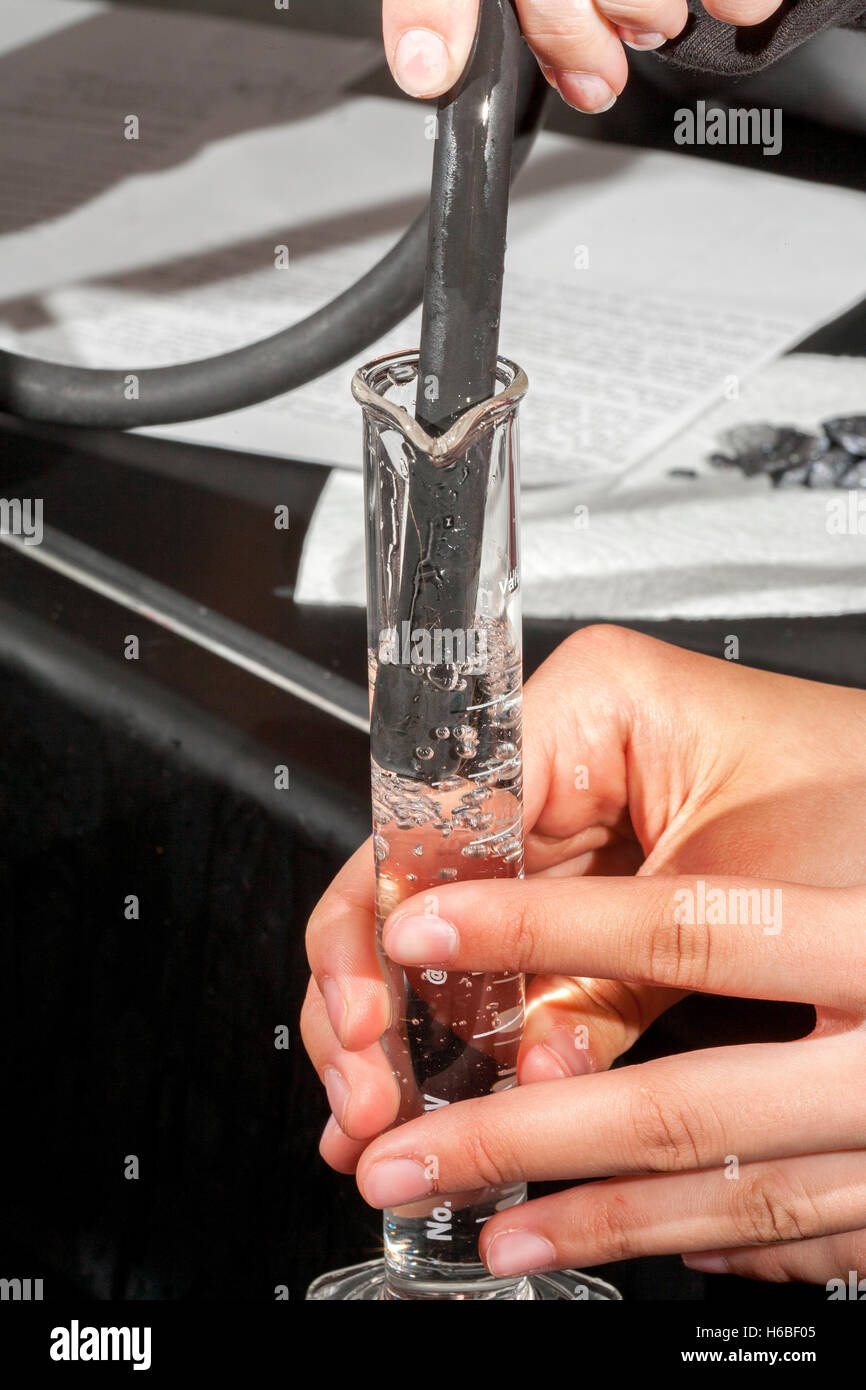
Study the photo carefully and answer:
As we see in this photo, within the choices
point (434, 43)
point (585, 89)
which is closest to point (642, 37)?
point (585, 89)

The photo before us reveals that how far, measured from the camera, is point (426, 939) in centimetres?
33

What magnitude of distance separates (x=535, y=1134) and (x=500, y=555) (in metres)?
0.14

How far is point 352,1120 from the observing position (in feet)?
1.21

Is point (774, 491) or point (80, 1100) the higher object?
point (774, 491)

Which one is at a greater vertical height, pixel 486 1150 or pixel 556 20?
pixel 556 20

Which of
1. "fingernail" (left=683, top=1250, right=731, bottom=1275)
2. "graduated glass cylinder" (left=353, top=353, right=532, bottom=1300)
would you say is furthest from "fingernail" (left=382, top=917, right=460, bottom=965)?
"fingernail" (left=683, top=1250, right=731, bottom=1275)

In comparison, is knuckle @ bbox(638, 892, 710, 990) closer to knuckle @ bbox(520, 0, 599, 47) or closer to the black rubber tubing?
knuckle @ bbox(520, 0, 599, 47)

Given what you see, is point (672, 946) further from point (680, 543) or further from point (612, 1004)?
point (680, 543)

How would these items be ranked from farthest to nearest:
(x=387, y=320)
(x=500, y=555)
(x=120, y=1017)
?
(x=387, y=320), (x=120, y=1017), (x=500, y=555)

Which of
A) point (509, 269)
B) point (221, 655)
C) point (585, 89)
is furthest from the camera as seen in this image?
point (509, 269)

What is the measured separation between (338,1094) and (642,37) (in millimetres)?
327

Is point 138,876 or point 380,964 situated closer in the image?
point 380,964
